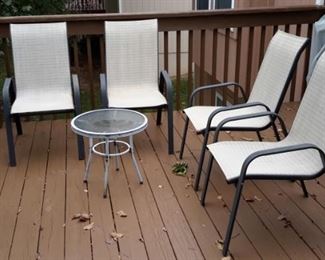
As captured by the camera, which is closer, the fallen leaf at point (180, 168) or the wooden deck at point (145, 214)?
the wooden deck at point (145, 214)

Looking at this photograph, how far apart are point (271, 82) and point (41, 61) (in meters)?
2.11

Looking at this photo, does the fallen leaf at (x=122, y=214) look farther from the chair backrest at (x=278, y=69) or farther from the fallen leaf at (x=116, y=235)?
the chair backrest at (x=278, y=69)

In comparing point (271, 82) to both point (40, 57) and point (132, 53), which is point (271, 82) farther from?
point (40, 57)

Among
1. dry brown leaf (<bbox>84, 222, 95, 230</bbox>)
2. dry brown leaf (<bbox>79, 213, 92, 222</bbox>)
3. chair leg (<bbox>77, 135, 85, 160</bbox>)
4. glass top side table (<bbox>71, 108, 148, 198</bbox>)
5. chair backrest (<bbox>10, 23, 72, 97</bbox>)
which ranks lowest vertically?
dry brown leaf (<bbox>84, 222, 95, 230</bbox>)

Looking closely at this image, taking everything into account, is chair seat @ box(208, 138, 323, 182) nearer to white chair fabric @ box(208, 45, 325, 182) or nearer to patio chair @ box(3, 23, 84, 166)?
white chair fabric @ box(208, 45, 325, 182)

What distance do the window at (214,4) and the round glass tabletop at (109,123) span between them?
443 cm

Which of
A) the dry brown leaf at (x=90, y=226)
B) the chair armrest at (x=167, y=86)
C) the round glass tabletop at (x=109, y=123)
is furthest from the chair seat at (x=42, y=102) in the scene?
the dry brown leaf at (x=90, y=226)

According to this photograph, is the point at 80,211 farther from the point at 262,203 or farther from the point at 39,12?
the point at 39,12

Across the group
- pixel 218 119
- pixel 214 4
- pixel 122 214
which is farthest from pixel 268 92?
pixel 214 4

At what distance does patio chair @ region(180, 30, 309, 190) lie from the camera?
3.17 meters

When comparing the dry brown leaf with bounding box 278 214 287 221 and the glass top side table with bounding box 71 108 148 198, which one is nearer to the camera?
the dry brown leaf with bounding box 278 214 287 221

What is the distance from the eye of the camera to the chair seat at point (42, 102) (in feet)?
12.2

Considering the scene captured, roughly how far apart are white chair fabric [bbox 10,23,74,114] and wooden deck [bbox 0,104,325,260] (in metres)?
0.62

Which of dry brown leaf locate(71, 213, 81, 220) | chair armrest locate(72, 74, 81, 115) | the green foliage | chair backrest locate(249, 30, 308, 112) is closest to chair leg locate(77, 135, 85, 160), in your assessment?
chair armrest locate(72, 74, 81, 115)
